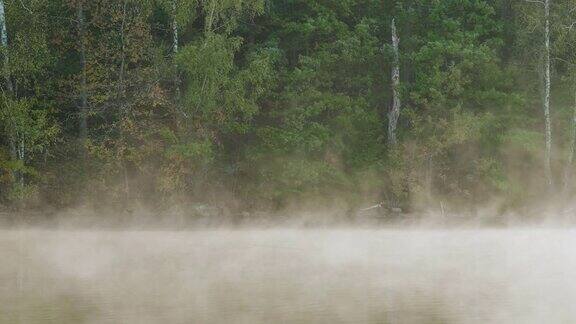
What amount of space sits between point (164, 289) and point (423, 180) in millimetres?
21260

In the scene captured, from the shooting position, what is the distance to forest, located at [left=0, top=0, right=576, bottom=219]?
3042 cm

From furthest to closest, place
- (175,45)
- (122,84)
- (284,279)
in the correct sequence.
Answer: (175,45) < (122,84) < (284,279)

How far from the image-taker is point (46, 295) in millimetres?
12219

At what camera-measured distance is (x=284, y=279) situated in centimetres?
1409

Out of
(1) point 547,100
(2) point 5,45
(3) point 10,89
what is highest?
(2) point 5,45

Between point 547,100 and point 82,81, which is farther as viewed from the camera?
point 547,100

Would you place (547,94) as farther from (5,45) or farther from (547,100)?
(5,45)

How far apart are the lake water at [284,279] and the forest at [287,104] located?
8846 mm

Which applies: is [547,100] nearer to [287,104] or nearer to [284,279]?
[287,104]

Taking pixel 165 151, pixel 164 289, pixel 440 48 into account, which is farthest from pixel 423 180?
pixel 164 289

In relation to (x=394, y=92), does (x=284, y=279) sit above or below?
below

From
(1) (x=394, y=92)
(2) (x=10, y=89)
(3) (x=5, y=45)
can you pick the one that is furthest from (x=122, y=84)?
(1) (x=394, y=92)

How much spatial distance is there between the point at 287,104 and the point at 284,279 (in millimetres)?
19325

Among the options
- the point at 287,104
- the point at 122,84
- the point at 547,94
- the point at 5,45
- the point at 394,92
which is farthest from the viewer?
the point at 394,92
